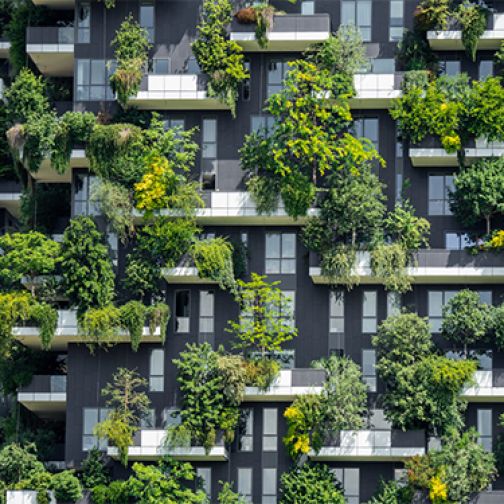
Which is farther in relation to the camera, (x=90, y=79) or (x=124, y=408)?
(x=90, y=79)

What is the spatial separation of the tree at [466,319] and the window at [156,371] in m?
12.6

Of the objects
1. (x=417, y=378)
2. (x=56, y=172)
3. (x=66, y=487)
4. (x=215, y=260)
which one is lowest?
(x=66, y=487)

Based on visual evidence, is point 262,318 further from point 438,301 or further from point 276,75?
point 276,75

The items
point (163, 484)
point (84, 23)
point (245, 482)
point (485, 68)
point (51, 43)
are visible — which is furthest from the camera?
point (84, 23)

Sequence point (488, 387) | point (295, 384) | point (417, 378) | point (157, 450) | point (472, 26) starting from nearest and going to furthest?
point (417, 378), point (488, 387), point (157, 450), point (295, 384), point (472, 26)

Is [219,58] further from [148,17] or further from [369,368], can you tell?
[369,368]

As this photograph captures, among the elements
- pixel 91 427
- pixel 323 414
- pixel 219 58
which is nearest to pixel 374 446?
pixel 323 414

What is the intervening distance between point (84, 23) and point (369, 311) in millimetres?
18603

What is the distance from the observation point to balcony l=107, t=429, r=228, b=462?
134 m

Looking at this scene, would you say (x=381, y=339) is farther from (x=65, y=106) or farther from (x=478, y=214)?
(x=65, y=106)

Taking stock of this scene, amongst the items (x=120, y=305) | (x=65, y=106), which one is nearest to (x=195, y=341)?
(x=120, y=305)

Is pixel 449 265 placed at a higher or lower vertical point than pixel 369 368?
higher

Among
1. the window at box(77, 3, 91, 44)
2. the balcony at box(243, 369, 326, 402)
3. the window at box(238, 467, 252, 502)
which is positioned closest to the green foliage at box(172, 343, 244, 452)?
the balcony at box(243, 369, 326, 402)

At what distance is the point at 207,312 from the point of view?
136m
